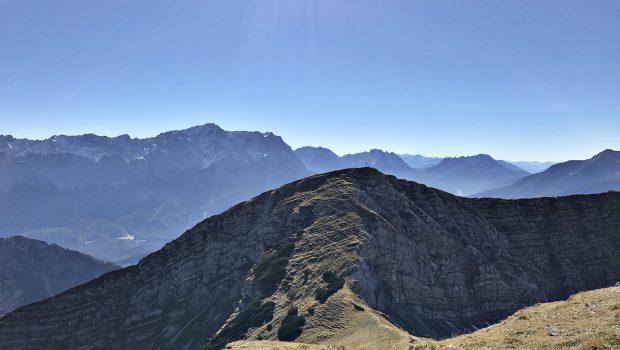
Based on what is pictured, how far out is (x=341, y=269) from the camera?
90812 millimetres

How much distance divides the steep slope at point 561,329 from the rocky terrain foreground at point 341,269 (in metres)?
36.0

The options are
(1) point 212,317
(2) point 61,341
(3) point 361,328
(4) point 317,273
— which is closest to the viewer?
(3) point 361,328

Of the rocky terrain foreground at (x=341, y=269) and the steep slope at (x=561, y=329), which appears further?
the rocky terrain foreground at (x=341, y=269)

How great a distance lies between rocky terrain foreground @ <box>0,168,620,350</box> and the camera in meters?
92.5

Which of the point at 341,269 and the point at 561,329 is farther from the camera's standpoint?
the point at 341,269

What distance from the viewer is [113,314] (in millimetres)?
129125

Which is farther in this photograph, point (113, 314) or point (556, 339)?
point (113, 314)

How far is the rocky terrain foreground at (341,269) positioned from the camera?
92500mm

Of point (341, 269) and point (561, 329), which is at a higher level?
point (341, 269)

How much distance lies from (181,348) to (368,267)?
43.4 meters

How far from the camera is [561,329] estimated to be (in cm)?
3706

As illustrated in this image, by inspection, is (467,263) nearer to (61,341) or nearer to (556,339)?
(556,339)

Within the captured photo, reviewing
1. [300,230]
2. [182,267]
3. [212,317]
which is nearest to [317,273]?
[300,230]

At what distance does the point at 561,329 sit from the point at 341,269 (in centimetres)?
5556
